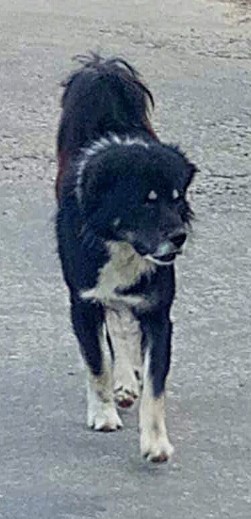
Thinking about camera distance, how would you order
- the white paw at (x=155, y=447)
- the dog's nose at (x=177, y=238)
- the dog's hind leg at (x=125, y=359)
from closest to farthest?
the dog's nose at (x=177, y=238), the white paw at (x=155, y=447), the dog's hind leg at (x=125, y=359)

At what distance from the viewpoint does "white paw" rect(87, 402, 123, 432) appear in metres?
5.61

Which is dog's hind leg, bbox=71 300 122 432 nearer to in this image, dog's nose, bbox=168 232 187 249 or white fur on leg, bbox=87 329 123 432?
white fur on leg, bbox=87 329 123 432

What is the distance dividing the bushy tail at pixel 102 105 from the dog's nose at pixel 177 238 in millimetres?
594

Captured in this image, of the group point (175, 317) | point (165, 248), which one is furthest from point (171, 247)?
point (175, 317)

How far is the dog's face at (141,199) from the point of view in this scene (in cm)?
517

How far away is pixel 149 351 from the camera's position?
18.2ft

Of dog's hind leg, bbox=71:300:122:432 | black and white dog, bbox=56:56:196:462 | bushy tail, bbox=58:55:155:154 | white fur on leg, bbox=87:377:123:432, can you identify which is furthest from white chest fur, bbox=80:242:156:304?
bushy tail, bbox=58:55:155:154

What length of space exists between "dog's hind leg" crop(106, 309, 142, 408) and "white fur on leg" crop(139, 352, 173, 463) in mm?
364

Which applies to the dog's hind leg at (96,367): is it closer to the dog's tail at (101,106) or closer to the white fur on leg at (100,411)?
the white fur on leg at (100,411)

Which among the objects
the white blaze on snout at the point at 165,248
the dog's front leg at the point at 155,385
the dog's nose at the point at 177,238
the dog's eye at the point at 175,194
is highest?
the dog's eye at the point at 175,194

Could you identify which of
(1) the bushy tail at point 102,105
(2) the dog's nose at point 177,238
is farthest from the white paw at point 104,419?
(1) the bushy tail at point 102,105

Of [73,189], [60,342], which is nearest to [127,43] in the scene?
[60,342]

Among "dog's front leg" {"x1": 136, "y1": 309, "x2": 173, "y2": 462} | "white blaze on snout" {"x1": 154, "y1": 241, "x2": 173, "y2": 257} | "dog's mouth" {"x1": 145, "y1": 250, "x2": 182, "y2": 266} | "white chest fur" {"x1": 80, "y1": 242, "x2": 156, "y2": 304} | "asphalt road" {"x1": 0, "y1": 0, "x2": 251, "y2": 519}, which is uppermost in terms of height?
"white blaze on snout" {"x1": 154, "y1": 241, "x2": 173, "y2": 257}

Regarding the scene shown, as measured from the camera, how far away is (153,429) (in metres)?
5.42
